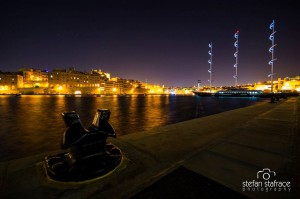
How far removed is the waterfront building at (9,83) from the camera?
128 m

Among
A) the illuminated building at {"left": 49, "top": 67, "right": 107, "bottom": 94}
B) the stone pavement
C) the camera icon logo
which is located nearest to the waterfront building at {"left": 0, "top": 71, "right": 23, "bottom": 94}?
the illuminated building at {"left": 49, "top": 67, "right": 107, "bottom": 94}

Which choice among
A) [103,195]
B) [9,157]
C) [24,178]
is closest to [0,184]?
[24,178]

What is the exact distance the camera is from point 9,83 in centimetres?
12838

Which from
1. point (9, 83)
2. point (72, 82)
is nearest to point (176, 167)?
point (72, 82)

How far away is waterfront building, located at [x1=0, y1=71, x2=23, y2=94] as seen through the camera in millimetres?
128375

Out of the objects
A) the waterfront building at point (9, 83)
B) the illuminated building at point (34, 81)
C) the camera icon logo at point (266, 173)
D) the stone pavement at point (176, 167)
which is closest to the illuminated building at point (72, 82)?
the illuminated building at point (34, 81)

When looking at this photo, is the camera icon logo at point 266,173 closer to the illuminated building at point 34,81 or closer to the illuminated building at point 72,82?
the illuminated building at point 34,81

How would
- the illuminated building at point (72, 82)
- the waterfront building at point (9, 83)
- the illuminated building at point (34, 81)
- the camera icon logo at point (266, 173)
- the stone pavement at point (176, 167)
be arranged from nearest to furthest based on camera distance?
the stone pavement at point (176, 167) < the camera icon logo at point (266, 173) < the illuminated building at point (34, 81) < the waterfront building at point (9, 83) < the illuminated building at point (72, 82)

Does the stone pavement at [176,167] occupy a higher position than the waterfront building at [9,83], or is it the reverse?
the waterfront building at [9,83]

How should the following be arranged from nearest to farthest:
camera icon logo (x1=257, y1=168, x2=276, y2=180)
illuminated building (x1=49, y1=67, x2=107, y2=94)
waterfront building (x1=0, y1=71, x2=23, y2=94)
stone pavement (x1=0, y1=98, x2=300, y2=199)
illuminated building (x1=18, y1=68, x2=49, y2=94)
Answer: stone pavement (x1=0, y1=98, x2=300, y2=199) → camera icon logo (x1=257, y1=168, x2=276, y2=180) → illuminated building (x1=18, y1=68, x2=49, y2=94) → waterfront building (x1=0, y1=71, x2=23, y2=94) → illuminated building (x1=49, y1=67, x2=107, y2=94)

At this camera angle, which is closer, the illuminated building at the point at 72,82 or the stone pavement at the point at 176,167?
the stone pavement at the point at 176,167

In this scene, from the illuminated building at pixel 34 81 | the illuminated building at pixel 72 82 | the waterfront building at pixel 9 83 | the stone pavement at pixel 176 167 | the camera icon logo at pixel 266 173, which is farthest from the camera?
the illuminated building at pixel 72 82

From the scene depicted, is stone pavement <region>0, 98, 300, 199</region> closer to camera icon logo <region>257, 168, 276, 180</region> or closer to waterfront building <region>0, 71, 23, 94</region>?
camera icon logo <region>257, 168, 276, 180</region>

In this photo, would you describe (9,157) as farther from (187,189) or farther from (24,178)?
(187,189)
